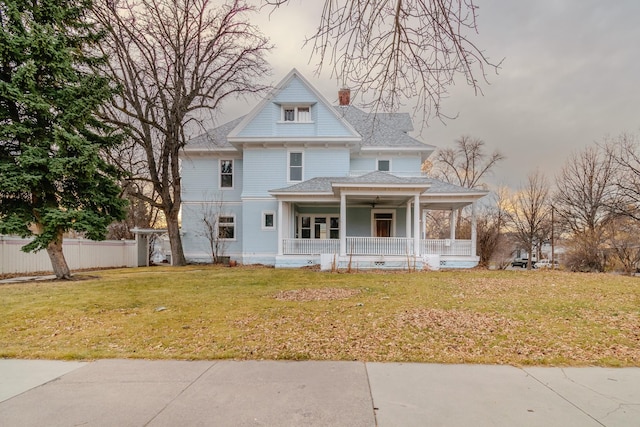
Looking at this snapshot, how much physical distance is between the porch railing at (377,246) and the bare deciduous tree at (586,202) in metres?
11.7

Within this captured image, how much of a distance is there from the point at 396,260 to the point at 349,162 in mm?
6383

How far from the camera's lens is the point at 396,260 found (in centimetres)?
1609

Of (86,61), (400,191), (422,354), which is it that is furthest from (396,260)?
(86,61)

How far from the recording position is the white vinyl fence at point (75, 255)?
44.6ft

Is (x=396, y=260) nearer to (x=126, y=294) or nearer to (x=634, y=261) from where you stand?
(x=126, y=294)

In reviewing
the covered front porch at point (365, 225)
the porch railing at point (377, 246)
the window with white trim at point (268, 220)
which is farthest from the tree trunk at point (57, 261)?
the window with white trim at point (268, 220)

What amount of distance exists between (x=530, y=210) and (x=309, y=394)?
31.7m

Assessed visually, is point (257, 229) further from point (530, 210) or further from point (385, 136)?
point (530, 210)

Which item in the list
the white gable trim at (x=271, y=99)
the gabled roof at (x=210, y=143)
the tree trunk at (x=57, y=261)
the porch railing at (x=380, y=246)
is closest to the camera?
the tree trunk at (x=57, y=261)

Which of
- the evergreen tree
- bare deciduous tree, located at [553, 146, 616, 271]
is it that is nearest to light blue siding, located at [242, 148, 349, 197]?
the evergreen tree

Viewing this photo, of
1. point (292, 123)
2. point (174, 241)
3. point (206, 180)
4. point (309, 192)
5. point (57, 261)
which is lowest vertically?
point (57, 261)

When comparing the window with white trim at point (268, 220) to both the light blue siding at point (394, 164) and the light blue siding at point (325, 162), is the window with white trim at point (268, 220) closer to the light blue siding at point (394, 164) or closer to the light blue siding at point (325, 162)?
the light blue siding at point (325, 162)

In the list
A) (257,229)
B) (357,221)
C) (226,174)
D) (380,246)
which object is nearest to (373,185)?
(380,246)

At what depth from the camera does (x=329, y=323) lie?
6.11 meters
